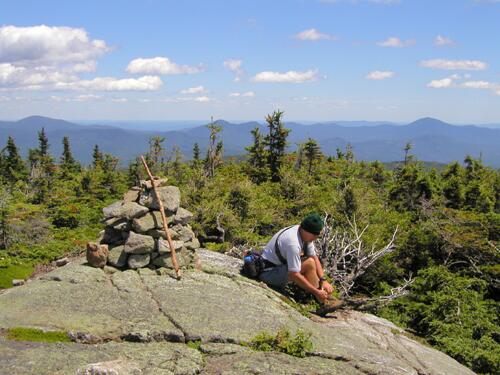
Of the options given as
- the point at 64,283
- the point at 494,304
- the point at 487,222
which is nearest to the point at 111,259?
the point at 64,283

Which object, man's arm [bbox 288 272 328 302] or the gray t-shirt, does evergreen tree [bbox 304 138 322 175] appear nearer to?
the gray t-shirt

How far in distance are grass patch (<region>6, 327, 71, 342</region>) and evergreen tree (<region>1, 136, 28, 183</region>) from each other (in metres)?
70.0

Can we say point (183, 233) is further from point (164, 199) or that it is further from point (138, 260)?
point (138, 260)

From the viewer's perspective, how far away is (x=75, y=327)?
745 centimetres

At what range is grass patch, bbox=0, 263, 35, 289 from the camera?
1957cm

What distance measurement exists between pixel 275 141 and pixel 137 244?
44.2m

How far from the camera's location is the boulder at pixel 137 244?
959cm

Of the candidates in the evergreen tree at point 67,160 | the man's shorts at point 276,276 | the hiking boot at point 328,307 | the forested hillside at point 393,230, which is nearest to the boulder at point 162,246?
the man's shorts at point 276,276

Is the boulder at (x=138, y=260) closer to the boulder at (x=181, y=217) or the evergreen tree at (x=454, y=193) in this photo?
the boulder at (x=181, y=217)

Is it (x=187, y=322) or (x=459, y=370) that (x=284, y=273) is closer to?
(x=187, y=322)

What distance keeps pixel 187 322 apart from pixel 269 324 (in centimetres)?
157

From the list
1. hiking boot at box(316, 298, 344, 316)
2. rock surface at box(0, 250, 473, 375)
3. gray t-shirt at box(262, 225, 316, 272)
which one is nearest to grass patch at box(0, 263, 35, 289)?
rock surface at box(0, 250, 473, 375)

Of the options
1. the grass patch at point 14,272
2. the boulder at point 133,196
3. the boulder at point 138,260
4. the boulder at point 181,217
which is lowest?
the grass patch at point 14,272

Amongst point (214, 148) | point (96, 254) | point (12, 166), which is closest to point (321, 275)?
point (96, 254)
